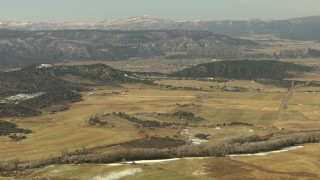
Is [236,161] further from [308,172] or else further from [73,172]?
[73,172]

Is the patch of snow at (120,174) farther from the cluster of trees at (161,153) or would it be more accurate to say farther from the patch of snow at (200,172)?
the cluster of trees at (161,153)

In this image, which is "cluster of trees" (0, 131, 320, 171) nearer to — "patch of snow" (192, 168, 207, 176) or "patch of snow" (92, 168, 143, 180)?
"patch of snow" (92, 168, 143, 180)

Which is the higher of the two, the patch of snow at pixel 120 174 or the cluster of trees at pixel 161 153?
the patch of snow at pixel 120 174

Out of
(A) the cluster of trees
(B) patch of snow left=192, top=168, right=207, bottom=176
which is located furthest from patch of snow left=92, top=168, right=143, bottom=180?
(A) the cluster of trees

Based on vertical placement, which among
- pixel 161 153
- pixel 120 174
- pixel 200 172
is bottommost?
pixel 161 153

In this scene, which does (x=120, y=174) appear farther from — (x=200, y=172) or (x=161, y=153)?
(x=161, y=153)

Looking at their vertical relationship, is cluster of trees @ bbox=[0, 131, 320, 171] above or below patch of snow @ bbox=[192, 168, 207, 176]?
below

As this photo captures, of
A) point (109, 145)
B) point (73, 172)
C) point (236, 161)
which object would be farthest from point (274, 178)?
point (109, 145)

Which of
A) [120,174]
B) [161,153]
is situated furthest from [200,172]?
[161,153]

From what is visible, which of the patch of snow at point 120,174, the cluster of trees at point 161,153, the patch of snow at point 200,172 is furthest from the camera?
the cluster of trees at point 161,153

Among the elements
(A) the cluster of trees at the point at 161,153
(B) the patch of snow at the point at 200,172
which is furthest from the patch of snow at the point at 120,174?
(A) the cluster of trees at the point at 161,153

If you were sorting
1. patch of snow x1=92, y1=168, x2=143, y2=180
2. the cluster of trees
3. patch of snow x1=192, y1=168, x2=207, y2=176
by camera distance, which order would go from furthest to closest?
the cluster of trees, patch of snow x1=192, y1=168, x2=207, y2=176, patch of snow x1=92, y1=168, x2=143, y2=180

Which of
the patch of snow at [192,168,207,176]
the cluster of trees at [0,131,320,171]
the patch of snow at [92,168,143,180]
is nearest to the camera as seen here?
the patch of snow at [92,168,143,180]
